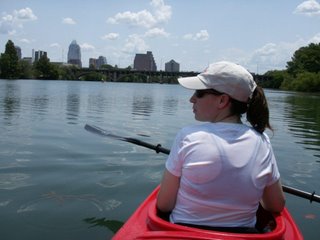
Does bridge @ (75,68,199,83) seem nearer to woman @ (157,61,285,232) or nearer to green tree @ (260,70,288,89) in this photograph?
green tree @ (260,70,288,89)

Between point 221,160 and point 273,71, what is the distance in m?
137

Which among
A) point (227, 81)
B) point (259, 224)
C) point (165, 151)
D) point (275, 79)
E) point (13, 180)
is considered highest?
point (227, 81)

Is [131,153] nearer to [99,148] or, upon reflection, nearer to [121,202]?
[99,148]

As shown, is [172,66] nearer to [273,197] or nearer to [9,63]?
[9,63]

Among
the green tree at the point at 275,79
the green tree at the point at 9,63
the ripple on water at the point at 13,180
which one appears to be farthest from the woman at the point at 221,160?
the green tree at the point at 9,63

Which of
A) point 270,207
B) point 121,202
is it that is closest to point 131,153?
point 121,202

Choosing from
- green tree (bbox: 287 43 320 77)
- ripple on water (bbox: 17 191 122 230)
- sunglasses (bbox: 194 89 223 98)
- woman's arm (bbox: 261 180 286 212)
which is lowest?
ripple on water (bbox: 17 191 122 230)

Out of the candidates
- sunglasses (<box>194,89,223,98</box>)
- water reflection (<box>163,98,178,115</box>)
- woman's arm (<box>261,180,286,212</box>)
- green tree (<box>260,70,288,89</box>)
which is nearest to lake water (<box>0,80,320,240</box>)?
woman's arm (<box>261,180,286,212</box>)

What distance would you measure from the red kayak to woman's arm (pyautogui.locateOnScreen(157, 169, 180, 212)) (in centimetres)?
12

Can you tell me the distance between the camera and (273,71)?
13488cm

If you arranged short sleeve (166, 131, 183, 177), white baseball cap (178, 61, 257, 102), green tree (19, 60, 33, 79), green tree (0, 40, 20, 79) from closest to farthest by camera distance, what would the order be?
short sleeve (166, 131, 183, 177) → white baseball cap (178, 61, 257, 102) → green tree (0, 40, 20, 79) → green tree (19, 60, 33, 79)

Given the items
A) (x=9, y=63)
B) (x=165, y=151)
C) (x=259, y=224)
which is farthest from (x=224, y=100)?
(x=9, y=63)

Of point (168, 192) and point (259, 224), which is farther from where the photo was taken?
point (259, 224)

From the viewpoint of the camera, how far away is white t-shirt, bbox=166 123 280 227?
10.6 feet
